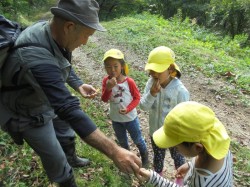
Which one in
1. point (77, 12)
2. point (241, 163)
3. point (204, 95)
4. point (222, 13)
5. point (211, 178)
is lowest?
point (222, 13)

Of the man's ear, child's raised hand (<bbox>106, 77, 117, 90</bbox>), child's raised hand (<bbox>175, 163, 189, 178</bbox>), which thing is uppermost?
the man's ear

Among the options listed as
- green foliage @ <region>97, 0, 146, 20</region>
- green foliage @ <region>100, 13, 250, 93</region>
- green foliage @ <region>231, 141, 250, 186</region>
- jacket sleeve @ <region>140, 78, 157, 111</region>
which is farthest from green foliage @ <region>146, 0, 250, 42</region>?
jacket sleeve @ <region>140, 78, 157, 111</region>

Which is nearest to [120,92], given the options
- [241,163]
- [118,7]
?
[241,163]

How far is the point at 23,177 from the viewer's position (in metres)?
3.69

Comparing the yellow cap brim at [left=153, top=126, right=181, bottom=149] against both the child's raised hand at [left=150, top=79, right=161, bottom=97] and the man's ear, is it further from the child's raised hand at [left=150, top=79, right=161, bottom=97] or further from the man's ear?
the man's ear

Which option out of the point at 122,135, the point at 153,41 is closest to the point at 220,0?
the point at 153,41

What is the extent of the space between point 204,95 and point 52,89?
18.4ft

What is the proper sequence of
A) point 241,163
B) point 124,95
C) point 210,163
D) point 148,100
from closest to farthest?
point 210,163 < point 148,100 < point 124,95 < point 241,163

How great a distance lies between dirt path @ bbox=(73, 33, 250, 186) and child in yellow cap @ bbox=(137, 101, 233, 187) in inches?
93.3

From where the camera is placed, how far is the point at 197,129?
198 centimetres

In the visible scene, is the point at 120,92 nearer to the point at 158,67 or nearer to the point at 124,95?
the point at 124,95

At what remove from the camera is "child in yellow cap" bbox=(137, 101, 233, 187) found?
2.00m

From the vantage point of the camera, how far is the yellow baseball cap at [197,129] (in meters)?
1.99

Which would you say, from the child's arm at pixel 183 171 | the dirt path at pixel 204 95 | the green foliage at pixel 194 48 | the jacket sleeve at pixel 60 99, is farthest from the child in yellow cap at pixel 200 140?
the green foliage at pixel 194 48
